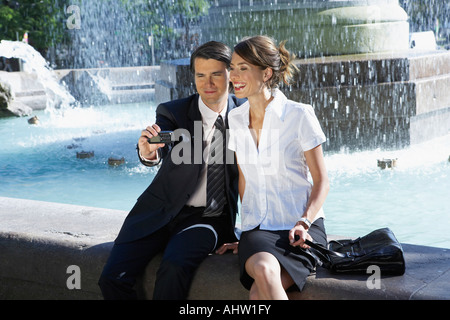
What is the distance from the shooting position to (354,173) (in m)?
6.86

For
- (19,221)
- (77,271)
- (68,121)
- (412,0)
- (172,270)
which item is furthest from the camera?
(412,0)

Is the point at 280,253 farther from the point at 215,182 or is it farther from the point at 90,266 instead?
the point at 90,266

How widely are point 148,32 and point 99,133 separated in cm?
2441

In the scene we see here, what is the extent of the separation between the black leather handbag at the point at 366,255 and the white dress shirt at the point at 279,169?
22 centimetres

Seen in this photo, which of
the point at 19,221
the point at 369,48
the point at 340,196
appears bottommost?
the point at 340,196

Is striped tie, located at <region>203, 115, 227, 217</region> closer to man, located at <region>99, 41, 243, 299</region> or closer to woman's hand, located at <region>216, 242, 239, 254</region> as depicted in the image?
man, located at <region>99, 41, 243, 299</region>

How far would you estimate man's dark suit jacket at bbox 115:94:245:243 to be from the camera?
10.6 ft

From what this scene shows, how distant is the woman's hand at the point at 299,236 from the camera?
9.46ft

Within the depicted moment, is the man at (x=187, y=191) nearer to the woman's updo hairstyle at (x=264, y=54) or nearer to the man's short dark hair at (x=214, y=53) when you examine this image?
the man's short dark hair at (x=214, y=53)

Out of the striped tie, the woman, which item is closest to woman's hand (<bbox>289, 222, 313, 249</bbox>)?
the woman

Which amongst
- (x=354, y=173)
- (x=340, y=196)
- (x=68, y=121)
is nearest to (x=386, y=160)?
(x=354, y=173)

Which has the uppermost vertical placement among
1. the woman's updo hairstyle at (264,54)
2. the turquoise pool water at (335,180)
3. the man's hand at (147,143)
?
the woman's updo hairstyle at (264,54)

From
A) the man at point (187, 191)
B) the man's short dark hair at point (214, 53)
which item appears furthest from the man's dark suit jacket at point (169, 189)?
the man's short dark hair at point (214, 53)
